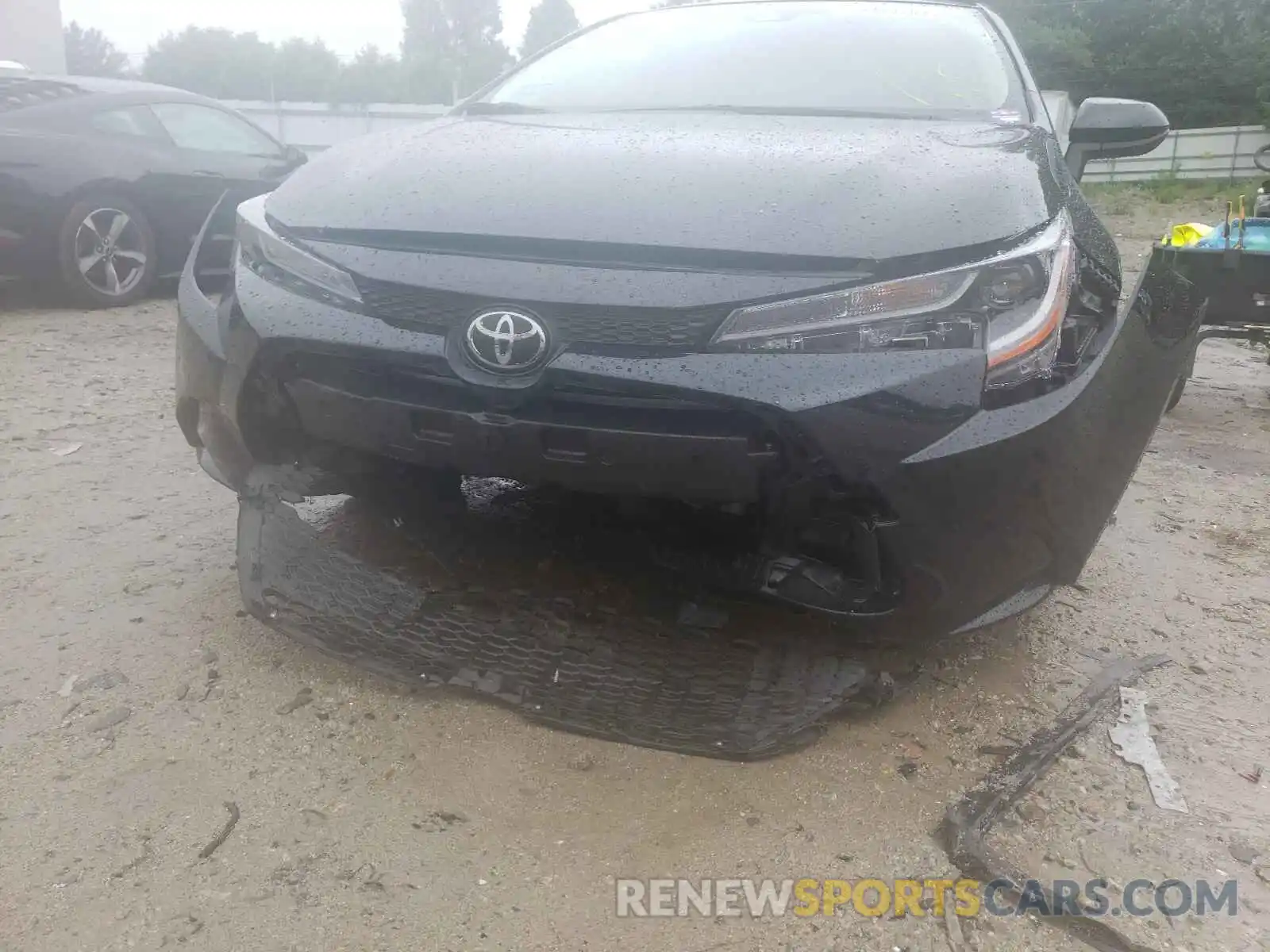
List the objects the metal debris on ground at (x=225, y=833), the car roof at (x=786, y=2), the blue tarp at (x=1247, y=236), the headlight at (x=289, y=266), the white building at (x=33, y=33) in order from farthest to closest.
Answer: the white building at (x=33, y=33) → the blue tarp at (x=1247, y=236) → the car roof at (x=786, y=2) → the headlight at (x=289, y=266) → the metal debris on ground at (x=225, y=833)

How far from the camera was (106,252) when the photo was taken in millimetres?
5945

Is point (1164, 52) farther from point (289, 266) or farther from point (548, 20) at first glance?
point (548, 20)

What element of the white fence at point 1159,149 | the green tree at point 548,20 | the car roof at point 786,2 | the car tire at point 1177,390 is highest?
the green tree at point 548,20

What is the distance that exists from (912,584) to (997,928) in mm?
553

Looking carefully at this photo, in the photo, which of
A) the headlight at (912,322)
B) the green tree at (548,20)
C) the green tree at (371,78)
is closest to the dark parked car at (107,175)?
the headlight at (912,322)

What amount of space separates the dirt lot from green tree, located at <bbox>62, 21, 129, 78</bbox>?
50173 mm

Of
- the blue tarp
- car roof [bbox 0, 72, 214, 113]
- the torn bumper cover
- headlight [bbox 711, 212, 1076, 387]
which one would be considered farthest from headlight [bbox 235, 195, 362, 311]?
the blue tarp

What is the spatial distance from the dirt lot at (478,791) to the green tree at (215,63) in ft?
149

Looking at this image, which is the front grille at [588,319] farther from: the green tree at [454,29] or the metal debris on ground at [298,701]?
the green tree at [454,29]

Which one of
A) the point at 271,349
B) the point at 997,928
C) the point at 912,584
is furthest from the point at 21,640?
the point at 997,928

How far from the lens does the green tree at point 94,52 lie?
152ft

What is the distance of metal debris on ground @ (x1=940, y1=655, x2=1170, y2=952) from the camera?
165 centimetres

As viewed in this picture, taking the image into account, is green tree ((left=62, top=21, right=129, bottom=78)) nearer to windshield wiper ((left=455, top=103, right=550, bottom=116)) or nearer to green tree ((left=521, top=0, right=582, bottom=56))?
green tree ((left=521, top=0, right=582, bottom=56))

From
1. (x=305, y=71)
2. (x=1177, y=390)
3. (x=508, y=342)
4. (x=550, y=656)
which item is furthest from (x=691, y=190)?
(x=305, y=71)
